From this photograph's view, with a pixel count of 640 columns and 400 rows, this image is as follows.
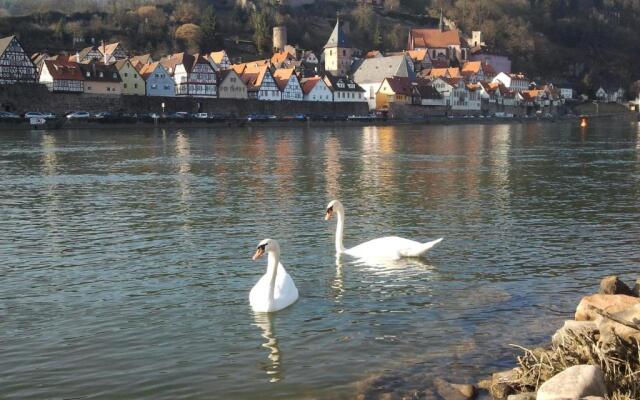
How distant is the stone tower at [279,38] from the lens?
16812cm

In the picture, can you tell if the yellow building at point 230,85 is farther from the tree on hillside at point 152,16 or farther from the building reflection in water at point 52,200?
the building reflection in water at point 52,200

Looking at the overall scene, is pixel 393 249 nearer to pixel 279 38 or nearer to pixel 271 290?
pixel 271 290

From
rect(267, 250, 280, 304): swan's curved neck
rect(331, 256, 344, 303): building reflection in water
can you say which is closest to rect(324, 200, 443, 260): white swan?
rect(331, 256, 344, 303): building reflection in water

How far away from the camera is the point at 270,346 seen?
36.7 feet

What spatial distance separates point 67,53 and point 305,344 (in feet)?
446

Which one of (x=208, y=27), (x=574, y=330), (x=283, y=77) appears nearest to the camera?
(x=574, y=330)

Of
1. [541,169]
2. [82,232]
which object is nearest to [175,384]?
[82,232]

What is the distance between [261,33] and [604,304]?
531 feet

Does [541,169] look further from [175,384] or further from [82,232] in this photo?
[175,384]

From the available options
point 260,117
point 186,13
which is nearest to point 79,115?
point 260,117

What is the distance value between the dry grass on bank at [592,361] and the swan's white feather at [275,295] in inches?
197

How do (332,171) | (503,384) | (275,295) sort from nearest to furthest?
(503,384)
(275,295)
(332,171)

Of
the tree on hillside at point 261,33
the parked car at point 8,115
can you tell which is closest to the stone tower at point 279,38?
the tree on hillside at point 261,33

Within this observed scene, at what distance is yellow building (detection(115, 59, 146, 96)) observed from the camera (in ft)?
357
